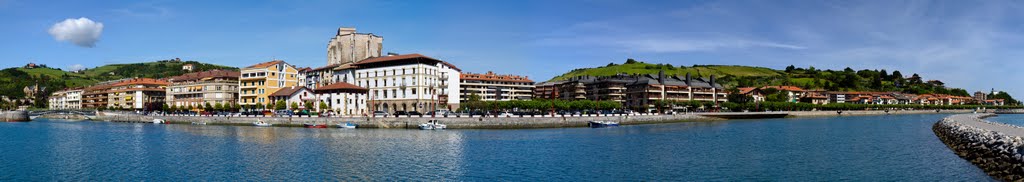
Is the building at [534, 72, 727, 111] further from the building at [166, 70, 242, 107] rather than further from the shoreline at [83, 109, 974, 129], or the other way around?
the building at [166, 70, 242, 107]

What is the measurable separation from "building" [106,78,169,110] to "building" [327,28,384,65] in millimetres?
39683

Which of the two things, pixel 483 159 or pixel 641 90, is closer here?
pixel 483 159

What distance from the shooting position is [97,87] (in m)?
170

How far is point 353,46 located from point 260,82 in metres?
23.2

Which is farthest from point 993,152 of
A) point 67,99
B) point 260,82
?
point 67,99

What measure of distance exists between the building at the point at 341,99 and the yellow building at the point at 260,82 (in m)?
11.3

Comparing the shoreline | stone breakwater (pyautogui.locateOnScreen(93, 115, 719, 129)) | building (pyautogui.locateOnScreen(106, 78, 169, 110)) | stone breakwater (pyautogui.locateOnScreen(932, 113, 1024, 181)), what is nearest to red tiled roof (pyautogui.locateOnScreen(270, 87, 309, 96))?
the shoreline

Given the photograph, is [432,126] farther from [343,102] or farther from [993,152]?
[993,152]

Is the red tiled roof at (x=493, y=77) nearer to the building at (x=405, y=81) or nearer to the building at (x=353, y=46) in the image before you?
the building at (x=353, y=46)

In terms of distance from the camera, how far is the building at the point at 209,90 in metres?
126

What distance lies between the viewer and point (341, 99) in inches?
4375

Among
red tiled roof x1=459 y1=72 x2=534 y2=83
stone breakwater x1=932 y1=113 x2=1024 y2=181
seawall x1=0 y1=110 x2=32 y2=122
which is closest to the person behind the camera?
stone breakwater x1=932 y1=113 x2=1024 y2=181

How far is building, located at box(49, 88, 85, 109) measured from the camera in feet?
571

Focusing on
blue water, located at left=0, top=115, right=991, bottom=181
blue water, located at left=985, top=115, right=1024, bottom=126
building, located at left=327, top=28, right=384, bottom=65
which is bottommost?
blue water, located at left=0, top=115, right=991, bottom=181
